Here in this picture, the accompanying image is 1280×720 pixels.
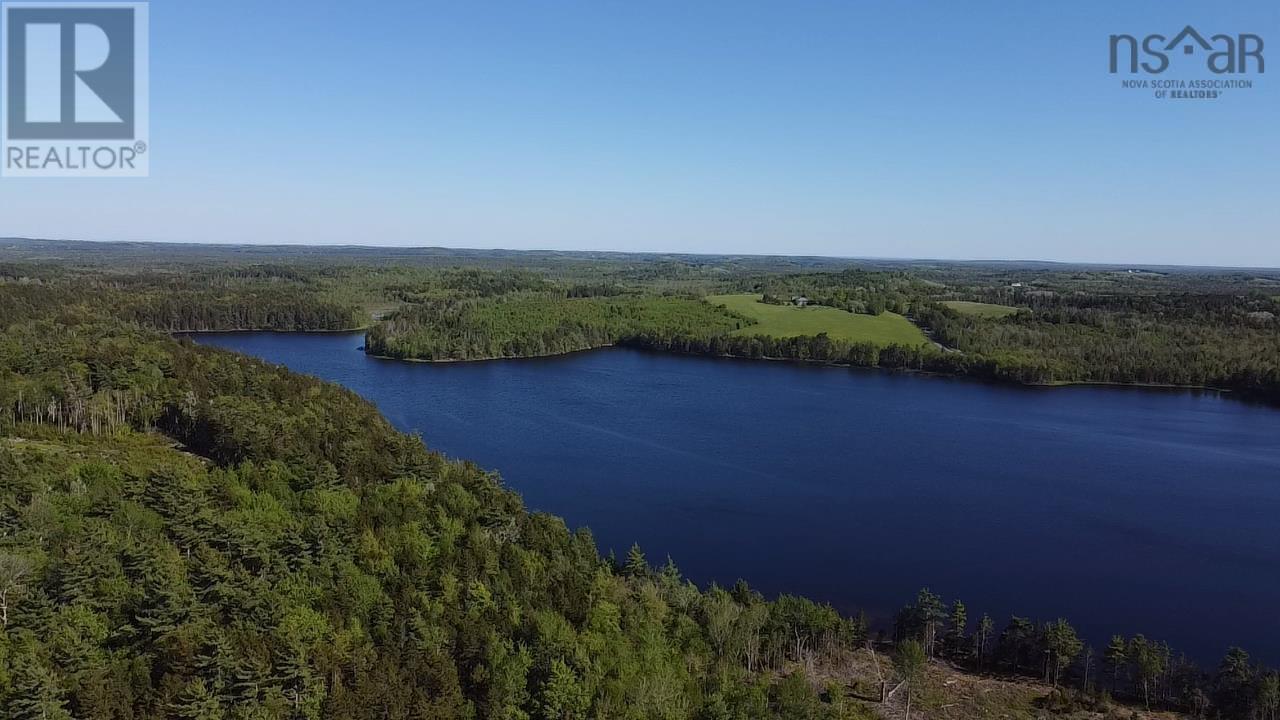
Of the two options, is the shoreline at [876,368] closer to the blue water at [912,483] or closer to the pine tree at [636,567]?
the blue water at [912,483]

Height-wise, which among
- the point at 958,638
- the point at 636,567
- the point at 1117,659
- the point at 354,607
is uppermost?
the point at 354,607

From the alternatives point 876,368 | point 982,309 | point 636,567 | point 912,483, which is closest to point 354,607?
point 636,567

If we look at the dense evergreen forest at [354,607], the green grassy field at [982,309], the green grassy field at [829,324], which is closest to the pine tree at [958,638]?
the dense evergreen forest at [354,607]

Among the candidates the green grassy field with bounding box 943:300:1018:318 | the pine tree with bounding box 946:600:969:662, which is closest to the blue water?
the pine tree with bounding box 946:600:969:662

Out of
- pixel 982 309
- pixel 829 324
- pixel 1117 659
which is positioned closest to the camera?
pixel 1117 659

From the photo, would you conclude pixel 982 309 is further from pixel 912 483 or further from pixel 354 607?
pixel 354 607

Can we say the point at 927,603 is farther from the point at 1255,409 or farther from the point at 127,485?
the point at 1255,409
